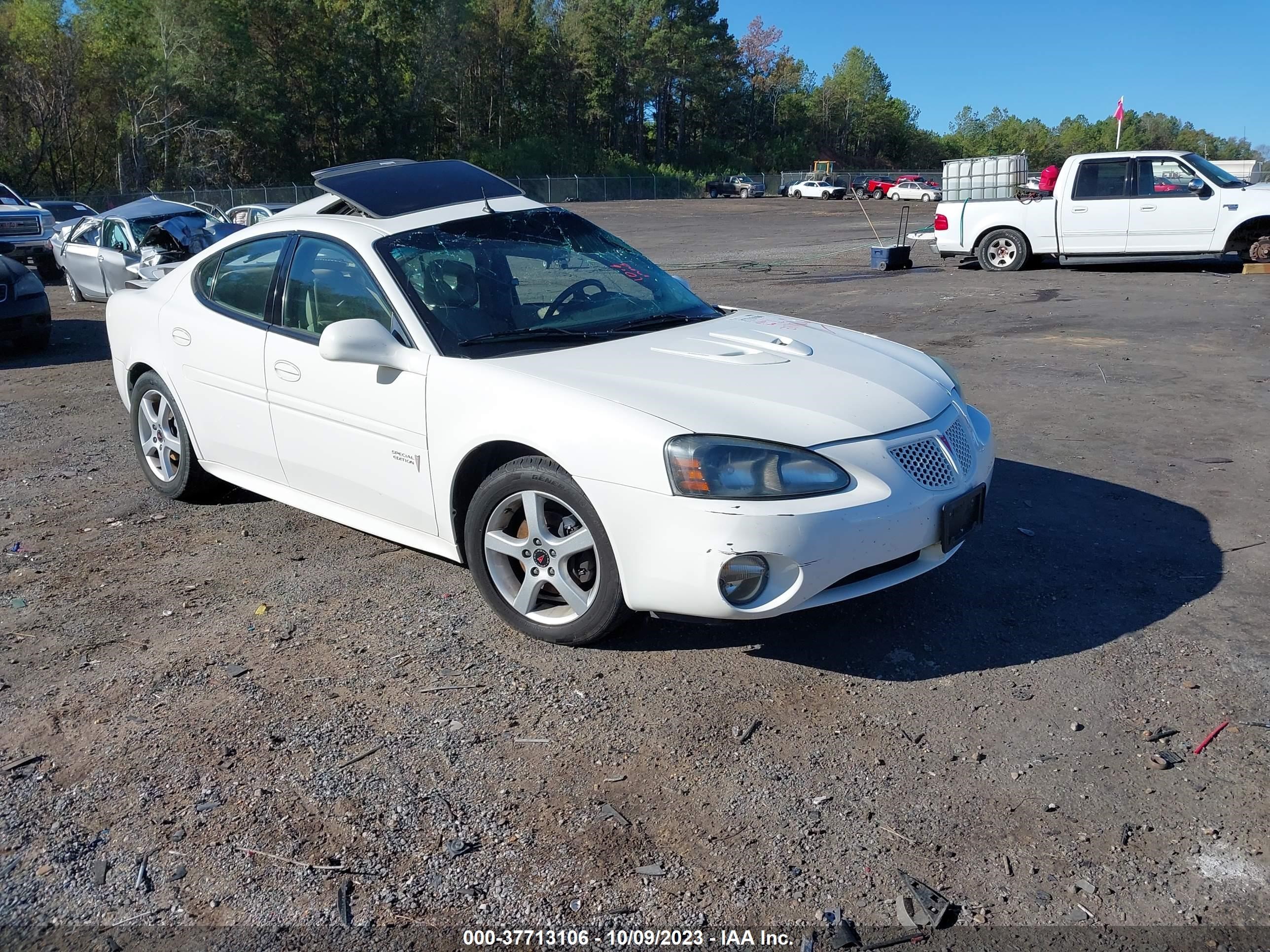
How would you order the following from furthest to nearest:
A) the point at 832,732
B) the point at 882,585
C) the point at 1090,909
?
the point at 882,585 < the point at 832,732 < the point at 1090,909

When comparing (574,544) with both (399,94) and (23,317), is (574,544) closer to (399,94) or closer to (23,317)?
(23,317)

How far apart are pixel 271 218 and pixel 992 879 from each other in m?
4.38

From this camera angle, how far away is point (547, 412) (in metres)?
3.71

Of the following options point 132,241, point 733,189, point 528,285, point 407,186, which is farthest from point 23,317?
point 733,189

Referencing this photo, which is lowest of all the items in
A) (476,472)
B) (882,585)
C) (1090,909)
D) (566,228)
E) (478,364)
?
(1090,909)

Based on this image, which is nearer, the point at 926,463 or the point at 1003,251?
the point at 926,463

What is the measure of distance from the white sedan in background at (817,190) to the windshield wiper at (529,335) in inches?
2393

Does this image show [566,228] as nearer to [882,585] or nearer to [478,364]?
[478,364]

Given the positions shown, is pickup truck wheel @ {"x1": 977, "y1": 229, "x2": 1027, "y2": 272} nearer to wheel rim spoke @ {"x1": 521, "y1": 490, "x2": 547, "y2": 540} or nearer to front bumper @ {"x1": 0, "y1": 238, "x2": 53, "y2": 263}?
wheel rim spoke @ {"x1": 521, "y1": 490, "x2": 547, "y2": 540}

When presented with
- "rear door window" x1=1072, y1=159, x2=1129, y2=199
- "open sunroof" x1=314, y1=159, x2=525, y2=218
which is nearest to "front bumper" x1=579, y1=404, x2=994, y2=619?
"open sunroof" x1=314, y1=159, x2=525, y2=218

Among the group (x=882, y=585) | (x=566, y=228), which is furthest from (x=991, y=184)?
(x=882, y=585)

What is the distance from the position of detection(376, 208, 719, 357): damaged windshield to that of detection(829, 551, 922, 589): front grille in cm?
146

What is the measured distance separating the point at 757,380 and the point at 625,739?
1398 mm

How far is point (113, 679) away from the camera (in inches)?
149
